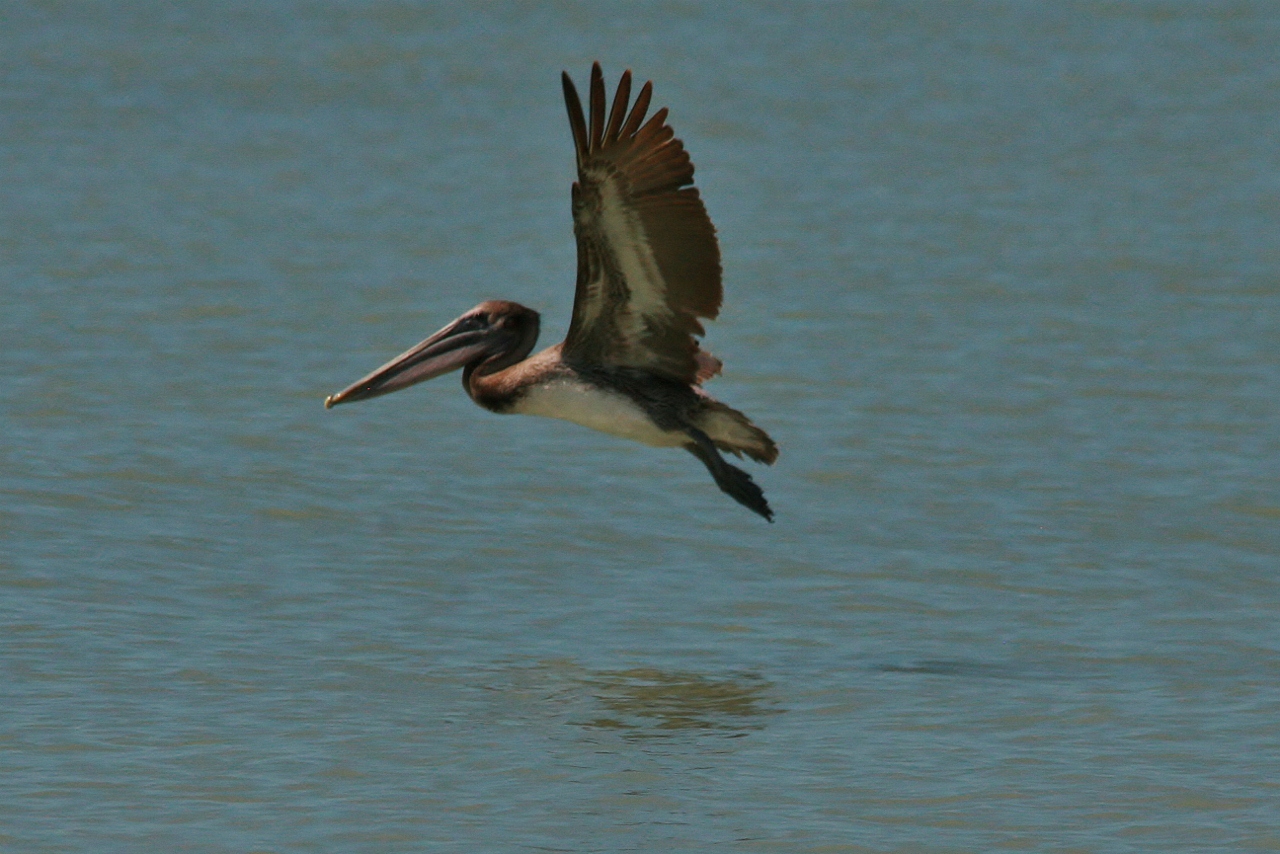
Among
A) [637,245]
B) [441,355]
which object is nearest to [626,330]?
[637,245]

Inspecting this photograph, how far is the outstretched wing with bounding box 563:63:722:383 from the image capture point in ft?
27.1

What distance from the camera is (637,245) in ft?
28.3

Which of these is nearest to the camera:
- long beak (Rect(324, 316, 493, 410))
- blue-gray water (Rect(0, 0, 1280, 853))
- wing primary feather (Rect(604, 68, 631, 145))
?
blue-gray water (Rect(0, 0, 1280, 853))

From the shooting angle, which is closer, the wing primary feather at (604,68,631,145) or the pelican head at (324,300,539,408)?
the wing primary feather at (604,68,631,145)

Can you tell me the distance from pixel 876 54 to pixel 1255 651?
1833 centimetres

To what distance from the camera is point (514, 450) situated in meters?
13.2

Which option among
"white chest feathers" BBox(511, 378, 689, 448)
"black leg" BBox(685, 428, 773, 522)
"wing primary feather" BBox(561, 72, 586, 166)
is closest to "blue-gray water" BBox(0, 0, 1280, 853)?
"black leg" BBox(685, 428, 773, 522)

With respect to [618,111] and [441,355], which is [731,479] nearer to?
[441,355]

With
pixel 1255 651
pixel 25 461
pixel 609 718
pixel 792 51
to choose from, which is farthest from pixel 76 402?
pixel 792 51

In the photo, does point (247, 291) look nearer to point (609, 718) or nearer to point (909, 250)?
point (909, 250)

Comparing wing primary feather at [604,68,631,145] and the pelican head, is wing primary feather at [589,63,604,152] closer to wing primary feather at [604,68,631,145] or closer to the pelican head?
wing primary feather at [604,68,631,145]

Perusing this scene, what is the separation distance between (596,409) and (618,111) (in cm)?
142

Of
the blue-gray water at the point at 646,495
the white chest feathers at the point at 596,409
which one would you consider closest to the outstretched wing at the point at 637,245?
the white chest feathers at the point at 596,409

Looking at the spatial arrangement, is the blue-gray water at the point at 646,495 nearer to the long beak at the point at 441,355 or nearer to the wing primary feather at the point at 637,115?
the long beak at the point at 441,355
